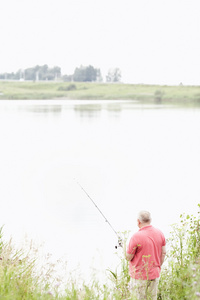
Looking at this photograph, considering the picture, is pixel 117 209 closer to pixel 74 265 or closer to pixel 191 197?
pixel 191 197

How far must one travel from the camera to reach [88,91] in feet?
344

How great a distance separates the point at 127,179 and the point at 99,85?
296ft

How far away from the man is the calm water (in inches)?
23.7

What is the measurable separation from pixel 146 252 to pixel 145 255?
1.4 inches

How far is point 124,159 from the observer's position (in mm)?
20172

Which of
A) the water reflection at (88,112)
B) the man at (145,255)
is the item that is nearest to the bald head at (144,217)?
the man at (145,255)

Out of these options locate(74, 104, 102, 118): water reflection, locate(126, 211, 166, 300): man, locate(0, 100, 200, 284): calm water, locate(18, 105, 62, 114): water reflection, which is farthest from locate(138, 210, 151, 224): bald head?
locate(18, 105, 62, 114): water reflection

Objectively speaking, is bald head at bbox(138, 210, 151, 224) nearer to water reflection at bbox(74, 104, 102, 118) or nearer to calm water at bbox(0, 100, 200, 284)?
calm water at bbox(0, 100, 200, 284)

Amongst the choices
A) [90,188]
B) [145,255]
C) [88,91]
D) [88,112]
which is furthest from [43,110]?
[145,255]

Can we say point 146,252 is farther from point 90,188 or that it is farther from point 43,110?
point 43,110

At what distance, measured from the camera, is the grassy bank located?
324ft

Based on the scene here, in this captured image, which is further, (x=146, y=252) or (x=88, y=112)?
(x=88, y=112)

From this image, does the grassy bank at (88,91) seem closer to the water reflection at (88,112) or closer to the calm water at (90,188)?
the water reflection at (88,112)

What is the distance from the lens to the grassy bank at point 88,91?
98812 millimetres
